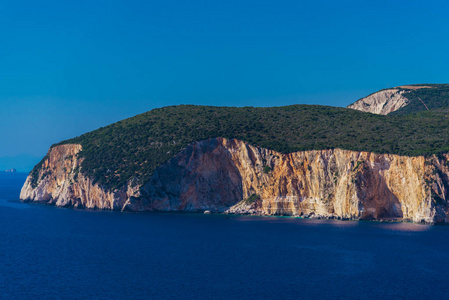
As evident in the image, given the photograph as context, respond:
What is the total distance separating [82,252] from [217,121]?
66173 mm

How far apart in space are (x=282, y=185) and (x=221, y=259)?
44.4 m

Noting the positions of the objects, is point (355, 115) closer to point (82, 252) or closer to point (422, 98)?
point (422, 98)

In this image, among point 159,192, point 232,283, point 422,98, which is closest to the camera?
point 232,283

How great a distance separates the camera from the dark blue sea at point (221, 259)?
55.6 m

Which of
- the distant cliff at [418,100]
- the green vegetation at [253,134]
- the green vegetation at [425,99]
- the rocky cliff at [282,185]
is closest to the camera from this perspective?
the rocky cliff at [282,185]

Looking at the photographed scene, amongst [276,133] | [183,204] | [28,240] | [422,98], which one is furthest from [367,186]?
[422,98]

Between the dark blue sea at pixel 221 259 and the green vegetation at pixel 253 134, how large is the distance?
17458 mm

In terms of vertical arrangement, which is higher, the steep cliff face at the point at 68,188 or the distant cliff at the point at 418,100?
the distant cliff at the point at 418,100

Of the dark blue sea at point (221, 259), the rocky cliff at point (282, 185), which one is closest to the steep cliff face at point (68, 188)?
the rocky cliff at point (282, 185)

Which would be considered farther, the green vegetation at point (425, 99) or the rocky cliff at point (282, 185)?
the green vegetation at point (425, 99)

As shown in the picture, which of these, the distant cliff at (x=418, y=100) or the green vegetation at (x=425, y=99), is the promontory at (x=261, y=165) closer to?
the green vegetation at (x=425, y=99)

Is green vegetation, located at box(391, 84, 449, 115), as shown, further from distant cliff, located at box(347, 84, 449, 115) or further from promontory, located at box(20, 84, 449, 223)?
promontory, located at box(20, 84, 449, 223)

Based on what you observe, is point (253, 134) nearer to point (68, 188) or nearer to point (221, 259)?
point (68, 188)

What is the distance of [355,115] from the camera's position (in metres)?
133
